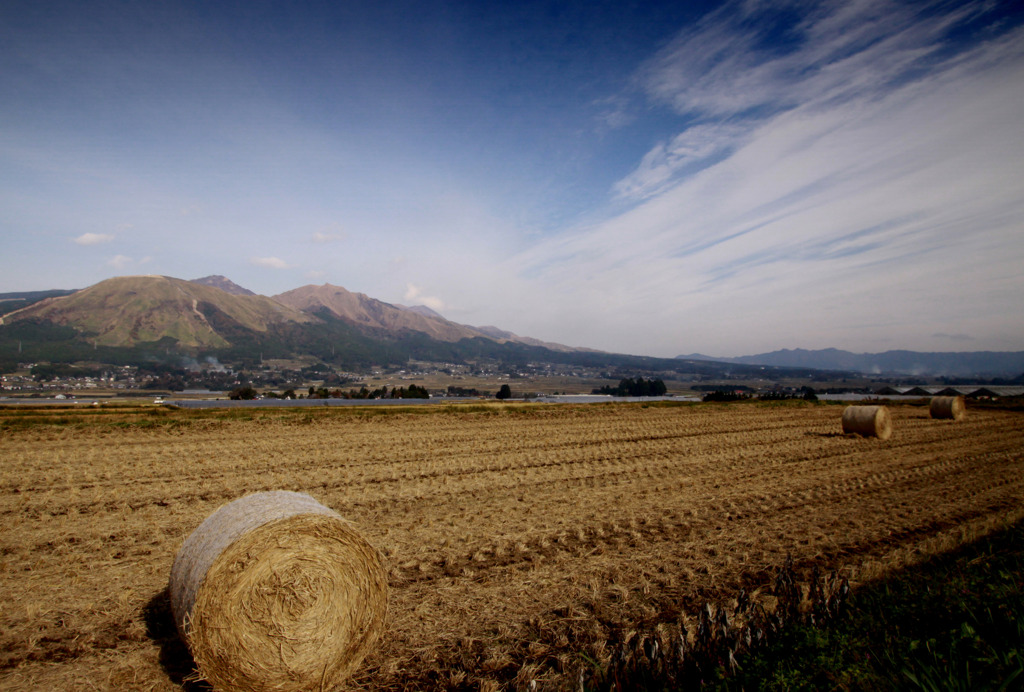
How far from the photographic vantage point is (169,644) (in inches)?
240

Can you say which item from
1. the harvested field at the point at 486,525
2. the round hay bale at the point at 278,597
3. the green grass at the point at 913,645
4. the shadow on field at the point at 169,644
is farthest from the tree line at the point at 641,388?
the round hay bale at the point at 278,597

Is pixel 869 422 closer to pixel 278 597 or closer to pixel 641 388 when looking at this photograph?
pixel 278 597

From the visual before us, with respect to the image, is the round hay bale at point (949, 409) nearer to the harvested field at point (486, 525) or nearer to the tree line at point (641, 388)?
the harvested field at point (486, 525)

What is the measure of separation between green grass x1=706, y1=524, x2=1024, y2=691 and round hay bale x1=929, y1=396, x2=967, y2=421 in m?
42.2

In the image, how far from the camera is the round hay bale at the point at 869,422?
1061 inches

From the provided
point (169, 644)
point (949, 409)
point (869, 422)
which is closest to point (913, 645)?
point (169, 644)

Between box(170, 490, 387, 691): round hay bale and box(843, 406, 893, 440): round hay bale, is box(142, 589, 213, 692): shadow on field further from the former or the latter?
box(843, 406, 893, 440): round hay bale

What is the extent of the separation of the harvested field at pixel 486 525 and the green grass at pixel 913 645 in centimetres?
165

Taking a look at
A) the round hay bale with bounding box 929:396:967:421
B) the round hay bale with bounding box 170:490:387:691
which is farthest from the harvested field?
the round hay bale with bounding box 929:396:967:421

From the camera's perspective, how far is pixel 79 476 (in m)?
15.7

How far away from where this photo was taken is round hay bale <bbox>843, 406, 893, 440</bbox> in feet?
88.4

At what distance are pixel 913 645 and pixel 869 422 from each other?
1077 inches

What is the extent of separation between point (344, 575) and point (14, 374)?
20724 cm

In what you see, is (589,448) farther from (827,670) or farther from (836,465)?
(827,670)
